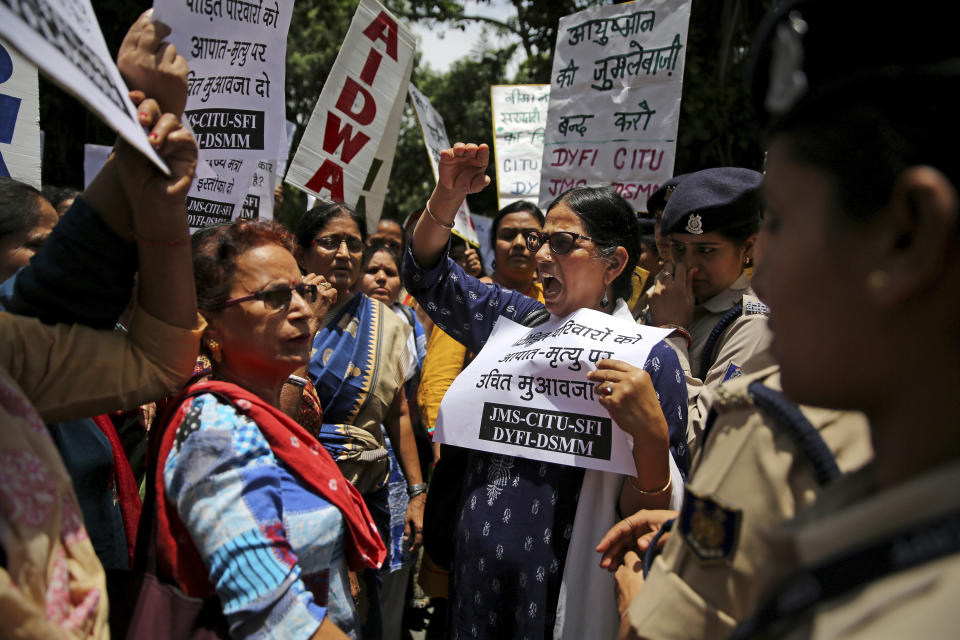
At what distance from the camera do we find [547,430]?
224cm

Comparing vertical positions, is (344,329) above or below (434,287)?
below

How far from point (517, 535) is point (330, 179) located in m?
2.72

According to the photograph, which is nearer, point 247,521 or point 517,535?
point 247,521

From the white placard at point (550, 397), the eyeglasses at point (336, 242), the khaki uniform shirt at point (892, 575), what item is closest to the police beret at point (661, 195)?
the white placard at point (550, 397)

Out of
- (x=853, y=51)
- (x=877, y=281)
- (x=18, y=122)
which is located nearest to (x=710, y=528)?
(x=877, y=281)

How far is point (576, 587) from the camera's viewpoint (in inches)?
84.4

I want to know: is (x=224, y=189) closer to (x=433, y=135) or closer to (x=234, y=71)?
(x=234, y=71)

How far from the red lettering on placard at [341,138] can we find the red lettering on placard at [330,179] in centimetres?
7

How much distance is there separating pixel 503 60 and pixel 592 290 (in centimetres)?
1444

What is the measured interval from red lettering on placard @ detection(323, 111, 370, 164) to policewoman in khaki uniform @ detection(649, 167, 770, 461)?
2152mm

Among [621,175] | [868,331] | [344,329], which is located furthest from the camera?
[621,175]

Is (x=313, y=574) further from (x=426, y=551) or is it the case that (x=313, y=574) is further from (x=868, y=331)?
(x=868, y=331)

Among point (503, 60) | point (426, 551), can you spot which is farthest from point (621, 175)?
point (503, 60)

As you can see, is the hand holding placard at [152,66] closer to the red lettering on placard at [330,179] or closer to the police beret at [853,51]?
the police beret at [853,51]
